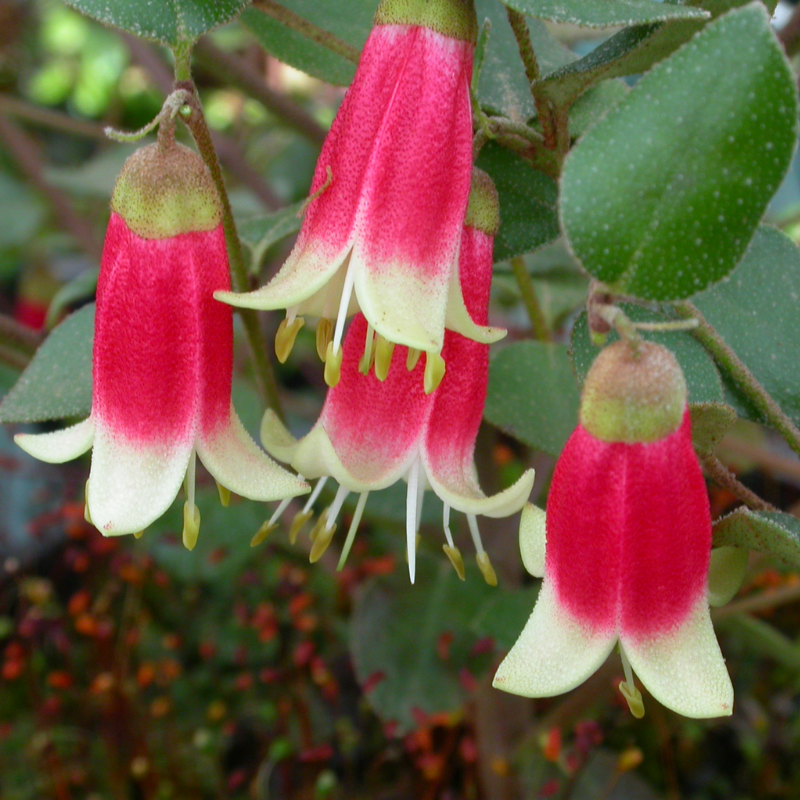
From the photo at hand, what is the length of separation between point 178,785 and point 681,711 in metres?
→ 0.71

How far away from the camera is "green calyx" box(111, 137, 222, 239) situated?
14.4 inches

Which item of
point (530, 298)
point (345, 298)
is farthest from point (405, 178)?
point (530, 298)

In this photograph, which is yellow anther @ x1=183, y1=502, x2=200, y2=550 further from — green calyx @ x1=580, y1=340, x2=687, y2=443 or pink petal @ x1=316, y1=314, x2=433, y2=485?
green calyx @ x1=580, y1=340, x2=687, y2=443

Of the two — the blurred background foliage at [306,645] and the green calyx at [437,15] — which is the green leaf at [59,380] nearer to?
the blurred background foliage at [306,645]

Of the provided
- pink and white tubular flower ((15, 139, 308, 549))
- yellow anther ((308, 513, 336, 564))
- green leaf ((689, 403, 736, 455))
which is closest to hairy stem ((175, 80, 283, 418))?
pink and white tubular flower ((15, 139, 308, 549))

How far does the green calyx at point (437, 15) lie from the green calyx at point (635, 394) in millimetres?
136

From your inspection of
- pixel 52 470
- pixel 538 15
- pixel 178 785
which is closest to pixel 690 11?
pixel 538 15

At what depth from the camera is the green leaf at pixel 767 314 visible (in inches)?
17.9

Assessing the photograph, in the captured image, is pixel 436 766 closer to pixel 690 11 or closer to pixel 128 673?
pixel 128 673

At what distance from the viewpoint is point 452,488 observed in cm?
41

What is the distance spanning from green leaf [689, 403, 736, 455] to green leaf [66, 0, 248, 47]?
0.79 ft

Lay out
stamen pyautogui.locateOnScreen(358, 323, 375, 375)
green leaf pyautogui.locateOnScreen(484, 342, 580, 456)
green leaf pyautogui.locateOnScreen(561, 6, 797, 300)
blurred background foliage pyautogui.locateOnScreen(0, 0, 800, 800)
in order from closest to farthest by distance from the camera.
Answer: green leaf pyautogui.locateOnScreen(561, 6, 797, 300)
stamen pyautogui.locateOnScreen(358, 323, 375, 375)
green leaf pyautogui.locateOnScreen(484, 342, 580, 456)
blurred background foliage pyautogui.locateOnScreen(0, 0, 800, 800)

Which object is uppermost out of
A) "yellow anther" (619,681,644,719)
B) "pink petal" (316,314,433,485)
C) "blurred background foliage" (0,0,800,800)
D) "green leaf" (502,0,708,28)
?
"green leaf" (502,0,708,28)

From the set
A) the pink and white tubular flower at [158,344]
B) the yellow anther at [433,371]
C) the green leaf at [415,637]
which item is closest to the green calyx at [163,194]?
the pink and white tubular flower at [158,344]
